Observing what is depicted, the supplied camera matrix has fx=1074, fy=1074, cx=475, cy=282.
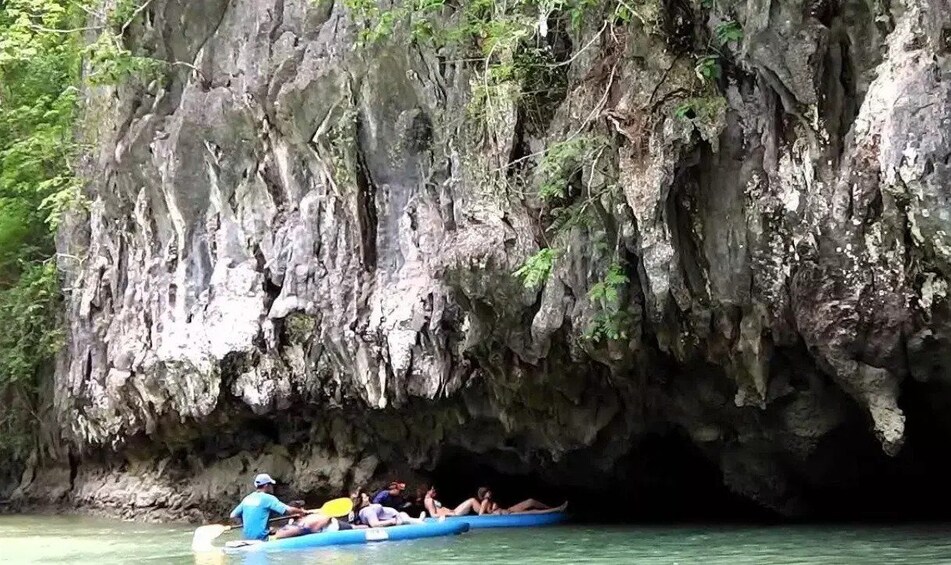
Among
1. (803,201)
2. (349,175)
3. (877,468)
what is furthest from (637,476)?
(803,201)

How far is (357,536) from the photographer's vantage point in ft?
41.9

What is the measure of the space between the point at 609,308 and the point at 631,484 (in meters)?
5.53

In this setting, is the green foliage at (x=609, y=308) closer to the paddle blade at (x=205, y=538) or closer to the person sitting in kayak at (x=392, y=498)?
the person sitting in kayak at (x=392, y=498)

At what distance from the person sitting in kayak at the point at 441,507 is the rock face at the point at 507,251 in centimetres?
92

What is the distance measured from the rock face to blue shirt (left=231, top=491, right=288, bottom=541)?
9.02 feet

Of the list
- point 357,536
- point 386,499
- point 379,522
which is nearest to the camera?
point 357,536

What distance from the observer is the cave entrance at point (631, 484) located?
15320 mm

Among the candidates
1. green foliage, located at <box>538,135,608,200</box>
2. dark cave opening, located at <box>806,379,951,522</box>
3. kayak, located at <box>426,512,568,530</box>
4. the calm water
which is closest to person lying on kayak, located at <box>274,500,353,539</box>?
the calm water

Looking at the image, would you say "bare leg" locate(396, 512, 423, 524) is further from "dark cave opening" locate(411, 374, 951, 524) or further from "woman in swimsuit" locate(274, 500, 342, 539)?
"dark cave opening" locate(411, 374, 951, 524)

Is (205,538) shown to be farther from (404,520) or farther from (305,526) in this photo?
(404,520)

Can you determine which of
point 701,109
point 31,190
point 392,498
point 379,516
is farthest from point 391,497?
point 31,190

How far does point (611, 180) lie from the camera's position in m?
11.1

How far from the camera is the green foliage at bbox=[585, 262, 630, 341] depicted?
11.2 m

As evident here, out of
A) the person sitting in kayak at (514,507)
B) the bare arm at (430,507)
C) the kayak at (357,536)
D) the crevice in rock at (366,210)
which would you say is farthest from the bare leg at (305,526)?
the crevice in rock at (366,210)
